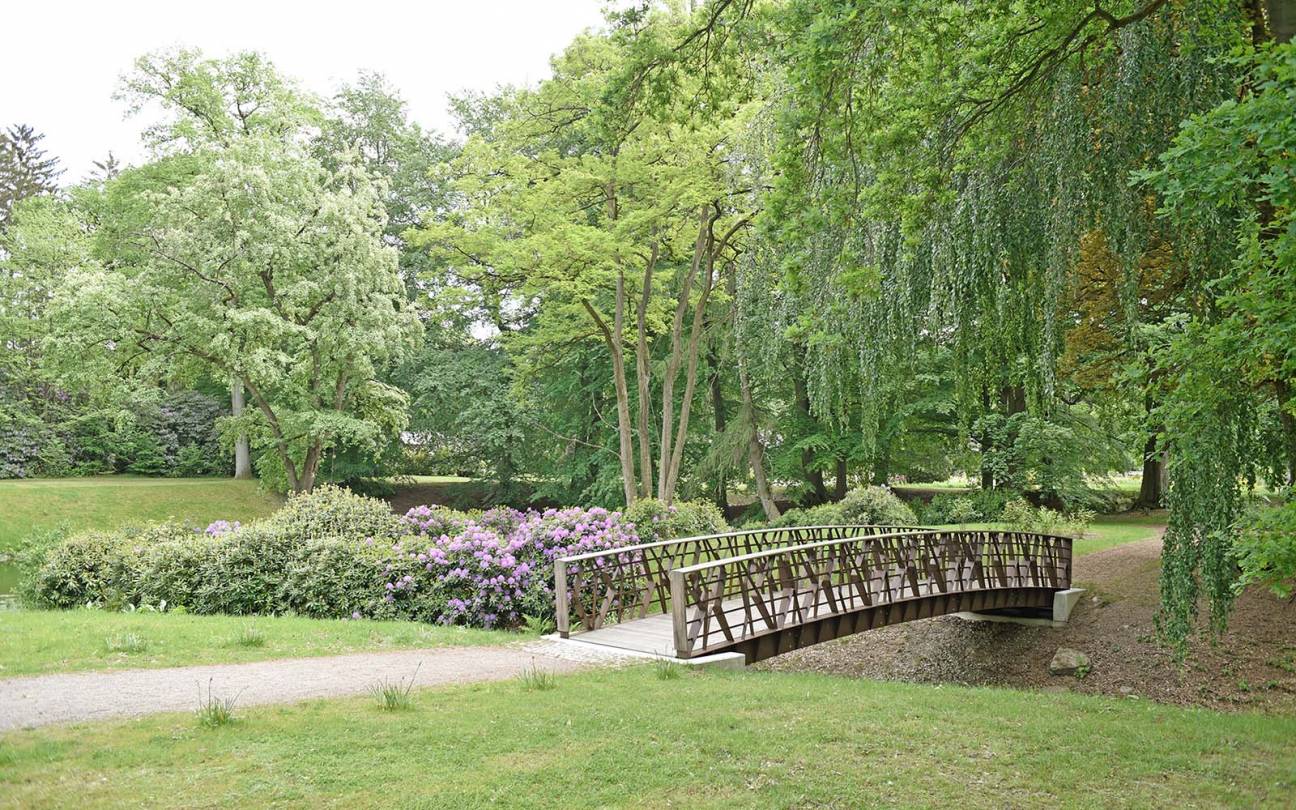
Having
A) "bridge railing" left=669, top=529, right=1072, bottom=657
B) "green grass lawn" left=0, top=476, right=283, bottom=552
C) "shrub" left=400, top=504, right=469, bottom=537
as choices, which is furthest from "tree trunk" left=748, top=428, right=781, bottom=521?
"green grass lawn" left=0, top=476, right=283, bottom=552

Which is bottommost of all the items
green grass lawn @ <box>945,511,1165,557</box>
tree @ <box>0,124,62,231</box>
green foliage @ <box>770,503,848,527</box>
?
green grass lawn @ <box>945,511,1165,557</box>

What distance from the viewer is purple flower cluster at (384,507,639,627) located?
11.9 meters

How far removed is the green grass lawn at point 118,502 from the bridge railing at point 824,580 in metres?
20.1

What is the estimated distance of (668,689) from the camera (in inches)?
305

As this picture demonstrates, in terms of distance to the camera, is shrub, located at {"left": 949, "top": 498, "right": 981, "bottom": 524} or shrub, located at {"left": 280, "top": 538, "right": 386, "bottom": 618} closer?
shrub, located at {"left": 280, "top": 538, "right": 386, "bottom": 618}

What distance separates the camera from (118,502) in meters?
28.3

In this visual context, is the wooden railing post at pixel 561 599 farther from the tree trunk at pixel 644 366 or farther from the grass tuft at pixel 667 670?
the tree trunk at pixel 644 366

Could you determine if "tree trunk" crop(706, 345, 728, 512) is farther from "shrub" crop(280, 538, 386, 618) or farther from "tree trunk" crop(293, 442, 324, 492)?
"shrub" crop(280, 538, 386, 618)

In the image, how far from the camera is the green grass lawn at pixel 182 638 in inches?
347

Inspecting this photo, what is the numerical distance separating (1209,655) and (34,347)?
3877 centimetres

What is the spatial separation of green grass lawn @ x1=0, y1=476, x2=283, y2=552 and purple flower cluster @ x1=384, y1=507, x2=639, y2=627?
16.0 meters

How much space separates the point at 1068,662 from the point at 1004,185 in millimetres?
8860

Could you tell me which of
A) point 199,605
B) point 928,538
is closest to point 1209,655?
point 928,538

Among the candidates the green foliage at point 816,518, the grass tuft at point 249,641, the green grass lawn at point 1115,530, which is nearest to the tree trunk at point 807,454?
the green foliage at point 816,518
